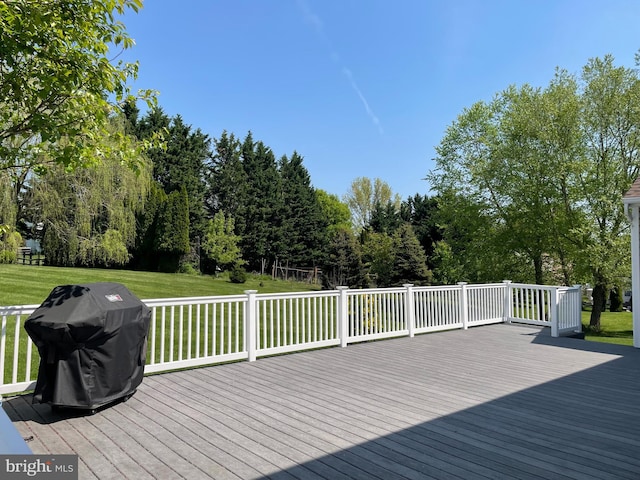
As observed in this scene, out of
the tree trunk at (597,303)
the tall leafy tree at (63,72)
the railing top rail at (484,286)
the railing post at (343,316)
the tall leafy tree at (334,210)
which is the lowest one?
the tree trunk at (597,303)

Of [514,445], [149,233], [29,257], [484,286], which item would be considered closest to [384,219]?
[149,233]

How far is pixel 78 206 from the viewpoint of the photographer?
1891 cm

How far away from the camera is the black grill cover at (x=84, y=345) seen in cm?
317

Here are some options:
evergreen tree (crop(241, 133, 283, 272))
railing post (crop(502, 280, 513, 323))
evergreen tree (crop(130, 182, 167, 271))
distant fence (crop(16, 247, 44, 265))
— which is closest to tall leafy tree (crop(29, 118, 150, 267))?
distant fence (crop(16, 247, 44, 265))

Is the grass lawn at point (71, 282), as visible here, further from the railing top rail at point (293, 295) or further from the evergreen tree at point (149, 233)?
the railing top rail at point (293, 295)

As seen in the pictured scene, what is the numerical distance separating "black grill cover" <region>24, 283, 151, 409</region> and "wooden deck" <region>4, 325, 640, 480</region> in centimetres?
23

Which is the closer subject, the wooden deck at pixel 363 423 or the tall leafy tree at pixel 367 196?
the wooden deck at pixel 363 423

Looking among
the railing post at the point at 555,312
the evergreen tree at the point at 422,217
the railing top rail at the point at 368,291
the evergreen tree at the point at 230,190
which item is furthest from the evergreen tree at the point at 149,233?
the railing post at the point at 555,312

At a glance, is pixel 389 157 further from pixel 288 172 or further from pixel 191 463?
pixel 191 463

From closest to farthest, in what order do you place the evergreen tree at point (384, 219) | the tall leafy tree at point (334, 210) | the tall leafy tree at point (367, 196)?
1. the evergreen tree at point (384, 219)
2. the tall leafy tree at point (367, 196)
3. the tall leafy tree at point (334, 210)

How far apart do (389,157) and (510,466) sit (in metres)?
26.9

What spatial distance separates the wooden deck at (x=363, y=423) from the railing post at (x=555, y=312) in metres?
2.07

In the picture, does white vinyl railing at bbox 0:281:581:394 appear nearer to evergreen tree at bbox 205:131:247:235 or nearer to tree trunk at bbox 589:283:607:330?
tree trunk at bbox 589:283:607:330

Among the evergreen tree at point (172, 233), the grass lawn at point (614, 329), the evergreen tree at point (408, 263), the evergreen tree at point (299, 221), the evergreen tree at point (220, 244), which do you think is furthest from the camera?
the evergreen tree at point (299, 221)
